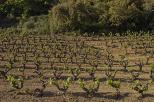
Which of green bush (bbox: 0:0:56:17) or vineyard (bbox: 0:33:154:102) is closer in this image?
vineyard (bbox: 0:33:154:102)

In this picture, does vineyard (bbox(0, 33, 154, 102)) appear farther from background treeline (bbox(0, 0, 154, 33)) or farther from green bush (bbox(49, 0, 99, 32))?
background treeline (bbox(0, 0, 154, 33))

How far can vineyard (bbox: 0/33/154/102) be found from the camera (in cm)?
2150

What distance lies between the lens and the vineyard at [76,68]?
21500mm

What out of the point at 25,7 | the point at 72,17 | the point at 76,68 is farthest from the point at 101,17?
the point at 76,68

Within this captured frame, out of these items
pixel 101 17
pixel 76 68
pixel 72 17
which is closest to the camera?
pixel 76 68

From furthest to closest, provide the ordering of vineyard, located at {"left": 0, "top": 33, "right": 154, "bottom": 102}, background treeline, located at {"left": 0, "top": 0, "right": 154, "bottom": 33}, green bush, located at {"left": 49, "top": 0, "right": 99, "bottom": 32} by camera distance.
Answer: background treeline, located at {"left": 0, "top": 0, "right": 154, "bottom": 33} → green bush, located at {"left": 49, "top": 0, "right": 99, "bottom": 32} → vineyard, located at {"left": 0, "top": 33, "right": 154, "bottom": 102}

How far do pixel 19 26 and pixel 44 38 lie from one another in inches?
366

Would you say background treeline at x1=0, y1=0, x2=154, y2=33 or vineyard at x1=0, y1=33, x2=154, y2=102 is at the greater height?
background treeline at x1=0, y1=0, x2=154, y2=33

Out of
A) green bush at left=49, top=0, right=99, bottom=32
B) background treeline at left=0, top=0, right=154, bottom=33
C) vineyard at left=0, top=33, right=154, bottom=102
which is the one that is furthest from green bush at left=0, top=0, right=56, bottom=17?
vineyard at left=0, top=33, right=154, bottom=102

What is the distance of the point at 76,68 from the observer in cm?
2739

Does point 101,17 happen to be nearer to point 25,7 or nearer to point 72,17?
point 72,17

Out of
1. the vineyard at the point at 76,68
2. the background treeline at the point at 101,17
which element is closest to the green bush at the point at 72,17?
the background treeline at the point at 101,17

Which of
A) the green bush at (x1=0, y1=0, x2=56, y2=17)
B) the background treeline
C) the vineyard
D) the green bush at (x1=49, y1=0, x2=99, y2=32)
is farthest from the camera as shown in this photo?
the green bush at (x1=0, y1=0, x2=56, y2=17)

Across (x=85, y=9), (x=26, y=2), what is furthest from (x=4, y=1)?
(x=85, y=9)
